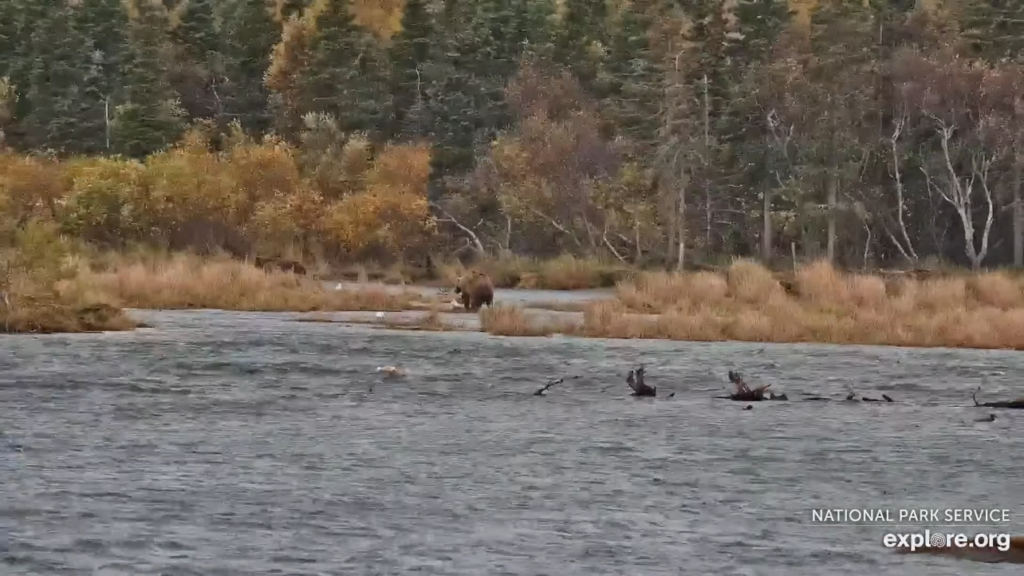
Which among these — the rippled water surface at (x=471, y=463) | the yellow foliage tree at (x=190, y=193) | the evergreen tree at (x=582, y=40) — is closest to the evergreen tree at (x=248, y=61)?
the evergreen tree at (x=582, y=40)

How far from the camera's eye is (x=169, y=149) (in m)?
70.4

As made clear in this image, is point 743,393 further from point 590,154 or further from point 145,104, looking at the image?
point 145,104

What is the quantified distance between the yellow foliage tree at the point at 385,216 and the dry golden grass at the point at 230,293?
60.5ft

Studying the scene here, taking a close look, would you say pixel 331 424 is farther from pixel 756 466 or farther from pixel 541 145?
pixel 541 145

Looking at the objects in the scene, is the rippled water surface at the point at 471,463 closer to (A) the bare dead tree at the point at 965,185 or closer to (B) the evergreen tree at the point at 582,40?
(A) the bare dead tree at the point at 965,185

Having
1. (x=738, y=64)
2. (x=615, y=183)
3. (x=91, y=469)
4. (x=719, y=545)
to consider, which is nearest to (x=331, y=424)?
(x=91, y=469)

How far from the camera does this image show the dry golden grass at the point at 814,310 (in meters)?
33.3

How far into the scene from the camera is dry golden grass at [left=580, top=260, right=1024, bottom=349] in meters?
33.3

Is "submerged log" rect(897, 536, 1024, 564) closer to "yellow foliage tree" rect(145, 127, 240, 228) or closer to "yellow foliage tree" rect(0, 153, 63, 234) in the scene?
"yellow foliage tree" rect(145, 127, 240, 228)

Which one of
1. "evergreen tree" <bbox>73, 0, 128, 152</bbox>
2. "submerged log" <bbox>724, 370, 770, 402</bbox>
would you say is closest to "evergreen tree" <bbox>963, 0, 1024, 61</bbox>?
"submerged log" <bbox>724, 370, 770, 402</bbox>

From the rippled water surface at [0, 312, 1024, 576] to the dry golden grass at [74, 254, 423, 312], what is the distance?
37.7 feet

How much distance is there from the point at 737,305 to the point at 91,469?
2315 cm

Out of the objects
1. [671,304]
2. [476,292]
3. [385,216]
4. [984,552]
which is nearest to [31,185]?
[385,216]

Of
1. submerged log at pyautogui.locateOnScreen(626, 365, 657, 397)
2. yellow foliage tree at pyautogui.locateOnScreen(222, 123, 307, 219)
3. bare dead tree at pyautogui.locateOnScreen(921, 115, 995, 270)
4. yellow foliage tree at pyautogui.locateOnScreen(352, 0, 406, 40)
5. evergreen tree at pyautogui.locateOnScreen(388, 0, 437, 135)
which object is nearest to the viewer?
submerged log at pyautogui.locateOnScreen(626, 365, 657, 397)
